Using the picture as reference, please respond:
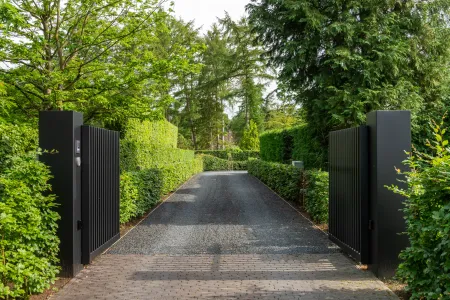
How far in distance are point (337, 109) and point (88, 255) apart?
7.36 metres

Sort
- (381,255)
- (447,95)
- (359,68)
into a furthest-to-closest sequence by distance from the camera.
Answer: (447,95) < (359,68) < (381,255)

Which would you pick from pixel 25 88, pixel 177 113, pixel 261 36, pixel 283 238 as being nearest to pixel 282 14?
pixel 261 36

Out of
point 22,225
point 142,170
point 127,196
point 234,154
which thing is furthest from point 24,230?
point 234,154

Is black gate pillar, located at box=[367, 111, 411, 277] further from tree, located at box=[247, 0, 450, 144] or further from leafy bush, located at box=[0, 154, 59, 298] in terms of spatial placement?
tree, located at box=[247, 0, 450, 144]

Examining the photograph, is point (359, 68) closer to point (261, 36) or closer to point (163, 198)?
point (261, 36)

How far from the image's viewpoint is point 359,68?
10727mm

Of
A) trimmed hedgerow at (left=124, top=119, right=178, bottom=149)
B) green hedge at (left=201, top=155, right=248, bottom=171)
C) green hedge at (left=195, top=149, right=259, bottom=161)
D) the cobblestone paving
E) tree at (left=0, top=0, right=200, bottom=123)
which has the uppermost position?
tree at (left=0, top=0, right=200, bottom=123)

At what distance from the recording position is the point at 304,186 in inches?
466

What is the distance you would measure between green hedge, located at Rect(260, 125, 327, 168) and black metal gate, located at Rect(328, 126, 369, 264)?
4.91 metres

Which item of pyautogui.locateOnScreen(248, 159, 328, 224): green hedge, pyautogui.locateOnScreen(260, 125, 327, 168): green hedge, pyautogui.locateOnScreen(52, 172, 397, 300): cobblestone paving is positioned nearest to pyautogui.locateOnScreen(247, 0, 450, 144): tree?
pyautogui.locateOnScreen(260, 125, 327, 168): green hedge

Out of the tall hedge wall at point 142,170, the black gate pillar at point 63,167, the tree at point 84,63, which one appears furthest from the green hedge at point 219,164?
the black gate pillar at point 63,167

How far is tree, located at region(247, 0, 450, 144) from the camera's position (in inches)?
413

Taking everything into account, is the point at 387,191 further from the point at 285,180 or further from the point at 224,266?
the point at 285,180

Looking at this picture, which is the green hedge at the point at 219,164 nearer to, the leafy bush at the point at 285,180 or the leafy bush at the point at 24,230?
the leafy bush at the point at 285,180
